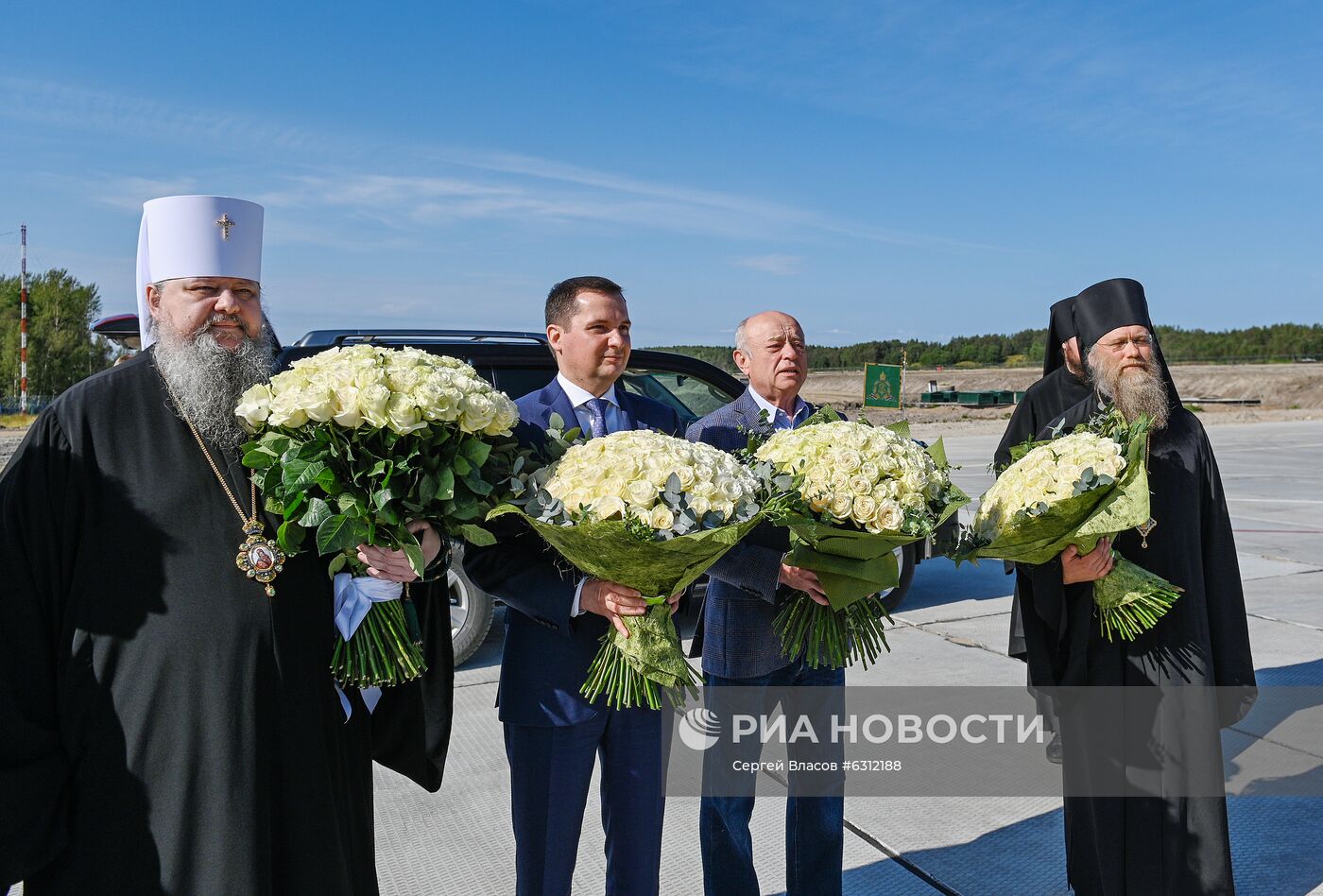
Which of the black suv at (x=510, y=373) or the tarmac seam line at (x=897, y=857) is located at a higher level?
the black suv at (x=510, y=373)

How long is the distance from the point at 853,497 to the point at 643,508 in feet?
2.05

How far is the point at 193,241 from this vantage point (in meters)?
2.49

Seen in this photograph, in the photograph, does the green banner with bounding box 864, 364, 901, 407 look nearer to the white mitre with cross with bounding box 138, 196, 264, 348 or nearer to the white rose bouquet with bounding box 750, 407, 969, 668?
the white rose bouquet with bounding box 750, 407, 969, 668

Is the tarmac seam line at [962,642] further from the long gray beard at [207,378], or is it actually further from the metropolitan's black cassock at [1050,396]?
the long gray beard at [207,378]

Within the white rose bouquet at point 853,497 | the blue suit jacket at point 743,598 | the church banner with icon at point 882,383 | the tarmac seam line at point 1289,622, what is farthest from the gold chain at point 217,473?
the church banner with icon at point 882,383

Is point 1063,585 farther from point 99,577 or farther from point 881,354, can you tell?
point 881,354

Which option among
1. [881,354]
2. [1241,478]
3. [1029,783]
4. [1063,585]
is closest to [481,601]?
[1029,783]

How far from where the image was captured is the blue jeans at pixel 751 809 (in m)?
3.24

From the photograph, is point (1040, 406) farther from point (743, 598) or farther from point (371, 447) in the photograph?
point (371, 447)

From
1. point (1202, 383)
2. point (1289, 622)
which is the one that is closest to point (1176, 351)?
point (1202, 383)

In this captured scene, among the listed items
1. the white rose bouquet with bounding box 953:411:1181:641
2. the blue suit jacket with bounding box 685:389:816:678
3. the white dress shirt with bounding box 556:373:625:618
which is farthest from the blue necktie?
the white rose bouquet with bounding box 953:411:1181:641

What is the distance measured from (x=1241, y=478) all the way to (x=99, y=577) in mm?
18186

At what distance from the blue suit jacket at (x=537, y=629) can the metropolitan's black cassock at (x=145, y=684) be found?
24.4 inches

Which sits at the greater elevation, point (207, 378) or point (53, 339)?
point (53, 339)
